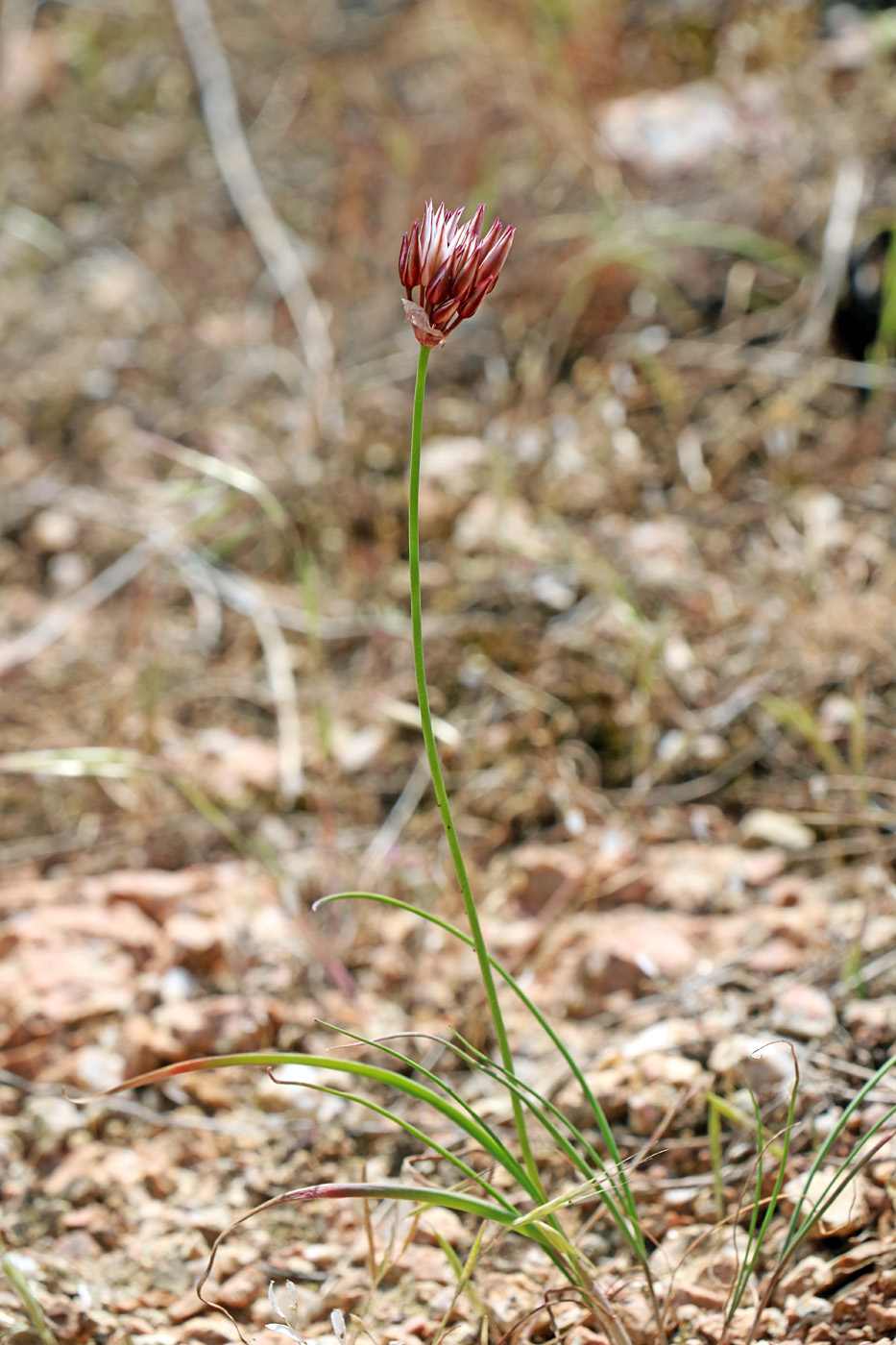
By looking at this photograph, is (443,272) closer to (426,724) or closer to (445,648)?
(426,724)

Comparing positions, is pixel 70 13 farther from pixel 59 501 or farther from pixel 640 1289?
pixel 640 1289

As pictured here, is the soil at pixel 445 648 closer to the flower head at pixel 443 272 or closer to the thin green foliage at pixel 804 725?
the thin green foliage at pixel 804 725

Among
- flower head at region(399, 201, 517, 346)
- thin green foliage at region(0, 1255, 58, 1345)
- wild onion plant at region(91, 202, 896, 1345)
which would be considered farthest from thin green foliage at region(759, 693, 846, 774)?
thin green foliage at region(0, 1255, 58, 1345)

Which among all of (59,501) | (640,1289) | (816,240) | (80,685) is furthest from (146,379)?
(640,1289)

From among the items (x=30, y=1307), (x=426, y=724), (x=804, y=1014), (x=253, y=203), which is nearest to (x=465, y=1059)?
(x=426, y=724)

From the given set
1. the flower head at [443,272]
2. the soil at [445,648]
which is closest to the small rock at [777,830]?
the soil at [445,648]

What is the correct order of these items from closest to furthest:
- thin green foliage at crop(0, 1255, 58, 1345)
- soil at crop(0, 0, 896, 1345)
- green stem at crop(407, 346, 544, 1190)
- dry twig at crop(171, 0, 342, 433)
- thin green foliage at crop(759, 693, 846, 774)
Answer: green stem at crop(407, 346, 544, 1190), thin green foliage at crop(0, 1255, 58, 1345), soil at crop(0, 0, 896, 1345), thin green foliage at crop(759, 693, 846, 774), dry twig at crop(171, 0, 342, 433)

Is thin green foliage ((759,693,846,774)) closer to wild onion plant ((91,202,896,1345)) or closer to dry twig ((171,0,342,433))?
wild onion plant ((91,202,896,1345))
